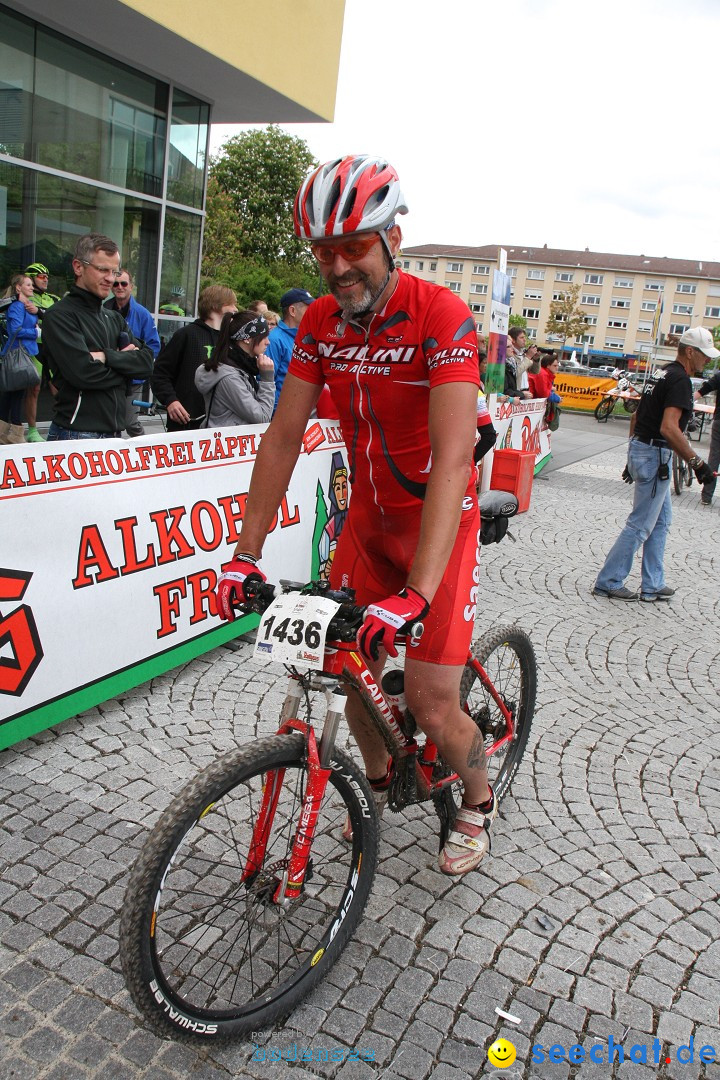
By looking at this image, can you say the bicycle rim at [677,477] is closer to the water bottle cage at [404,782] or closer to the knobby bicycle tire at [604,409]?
the water bottle cage at [404,782]

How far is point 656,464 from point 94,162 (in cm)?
827

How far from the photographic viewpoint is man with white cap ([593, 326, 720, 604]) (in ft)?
21.1

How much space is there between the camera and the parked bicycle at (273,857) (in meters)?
1.98

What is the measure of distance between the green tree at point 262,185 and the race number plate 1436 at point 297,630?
48.2m

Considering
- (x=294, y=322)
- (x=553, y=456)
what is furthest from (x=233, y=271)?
(x=294, y=322)

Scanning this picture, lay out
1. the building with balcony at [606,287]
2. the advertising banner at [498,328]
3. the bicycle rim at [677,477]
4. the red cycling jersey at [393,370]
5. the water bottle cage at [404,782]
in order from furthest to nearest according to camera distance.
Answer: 1. the building with balcony at [606,287]
2. the bicycle rim at [677,477]
3. the advertising banner at [498,328]
4. the water bottle cage at [404,782]
5. the red cycling jersey at [393,370]

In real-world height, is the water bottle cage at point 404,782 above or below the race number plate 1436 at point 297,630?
below

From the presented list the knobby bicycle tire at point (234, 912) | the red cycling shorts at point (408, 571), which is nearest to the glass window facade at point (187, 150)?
the red cycling shorts at point (408, 571)

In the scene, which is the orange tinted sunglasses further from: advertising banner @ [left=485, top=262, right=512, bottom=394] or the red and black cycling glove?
advertising banner @ [left=485, top=262, right=512, bottom=394]

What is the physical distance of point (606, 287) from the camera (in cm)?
10612

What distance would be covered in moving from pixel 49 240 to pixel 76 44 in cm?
241

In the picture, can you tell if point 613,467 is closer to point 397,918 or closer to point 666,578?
point 666,578

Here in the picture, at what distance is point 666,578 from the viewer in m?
7.89

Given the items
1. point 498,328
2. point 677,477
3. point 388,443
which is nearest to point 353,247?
point 388,443
